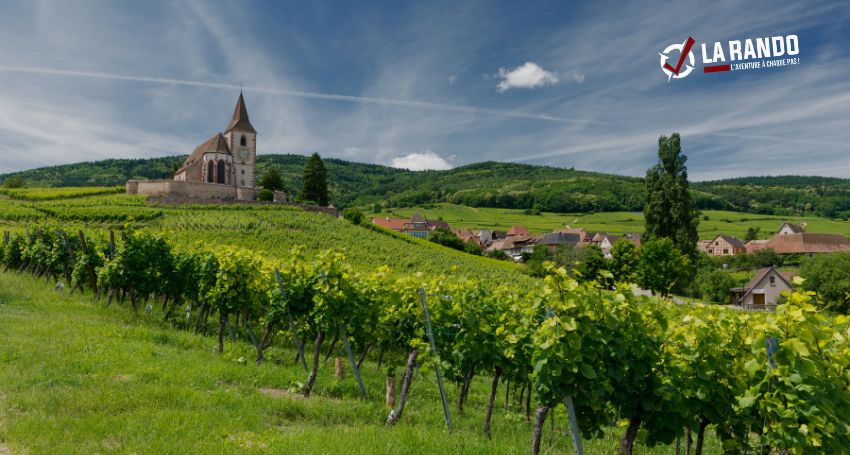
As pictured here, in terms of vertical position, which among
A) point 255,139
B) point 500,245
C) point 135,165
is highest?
point 135,165

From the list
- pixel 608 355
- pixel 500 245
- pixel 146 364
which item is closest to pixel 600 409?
pixel 608 355

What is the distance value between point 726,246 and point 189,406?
9929cm

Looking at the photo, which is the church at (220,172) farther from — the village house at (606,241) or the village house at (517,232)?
the village house at (606,241)

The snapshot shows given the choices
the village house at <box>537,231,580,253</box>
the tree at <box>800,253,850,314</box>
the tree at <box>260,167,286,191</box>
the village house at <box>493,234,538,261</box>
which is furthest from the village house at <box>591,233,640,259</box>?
the tree at <box>260,167,286,191</box>

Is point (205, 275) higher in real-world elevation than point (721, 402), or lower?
higher

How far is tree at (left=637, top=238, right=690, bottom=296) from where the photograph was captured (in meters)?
41.2

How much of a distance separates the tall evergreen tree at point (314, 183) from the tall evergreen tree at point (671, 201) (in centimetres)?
4226

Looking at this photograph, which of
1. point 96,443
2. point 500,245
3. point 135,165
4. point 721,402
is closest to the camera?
point 721,402

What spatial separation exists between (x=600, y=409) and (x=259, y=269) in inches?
328

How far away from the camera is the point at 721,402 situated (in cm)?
473

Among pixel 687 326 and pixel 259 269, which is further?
pixel 259 269

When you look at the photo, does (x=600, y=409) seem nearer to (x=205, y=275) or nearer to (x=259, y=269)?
(x=259, y=269)

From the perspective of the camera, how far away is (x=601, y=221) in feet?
398

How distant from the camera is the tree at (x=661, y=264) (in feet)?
135
